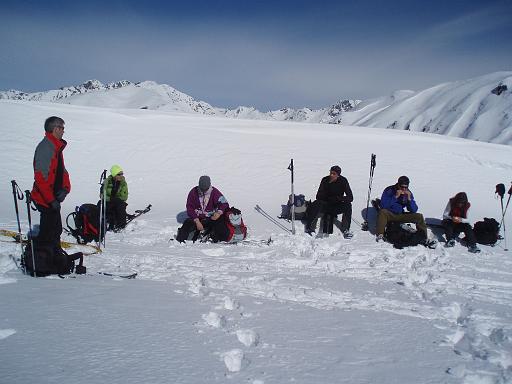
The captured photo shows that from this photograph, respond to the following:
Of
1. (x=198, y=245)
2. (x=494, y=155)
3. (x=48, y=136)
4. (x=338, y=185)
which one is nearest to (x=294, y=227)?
(x=338, y=185)

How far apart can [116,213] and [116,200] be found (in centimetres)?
29

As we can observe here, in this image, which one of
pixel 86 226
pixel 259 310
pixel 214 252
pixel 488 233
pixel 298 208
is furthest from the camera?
pixel 298 208

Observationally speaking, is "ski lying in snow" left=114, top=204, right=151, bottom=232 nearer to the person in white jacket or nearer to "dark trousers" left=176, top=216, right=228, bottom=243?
"dark trousers" left=176, top=216, right=228, bottom=243

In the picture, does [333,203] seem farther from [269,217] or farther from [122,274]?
[122,274]

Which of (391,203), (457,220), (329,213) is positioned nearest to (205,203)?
(329,213)

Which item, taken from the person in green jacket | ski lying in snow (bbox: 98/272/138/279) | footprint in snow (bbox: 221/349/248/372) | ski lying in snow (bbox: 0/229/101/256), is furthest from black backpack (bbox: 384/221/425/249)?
the person in green jacket

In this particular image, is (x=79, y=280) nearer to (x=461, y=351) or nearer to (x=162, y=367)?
(x=162, y=367)

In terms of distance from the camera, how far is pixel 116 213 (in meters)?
8.16

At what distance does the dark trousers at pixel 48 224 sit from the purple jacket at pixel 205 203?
3004 mm

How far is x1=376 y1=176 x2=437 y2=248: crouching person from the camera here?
803 centimetres

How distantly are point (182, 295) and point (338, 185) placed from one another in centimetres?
542

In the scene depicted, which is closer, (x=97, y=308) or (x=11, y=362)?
(x=11, y=362)

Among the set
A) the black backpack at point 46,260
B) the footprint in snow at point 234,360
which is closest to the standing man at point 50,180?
the black backpack at point 46,260

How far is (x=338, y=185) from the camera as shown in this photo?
8734 mm
